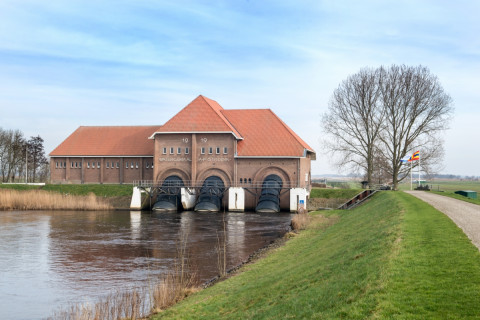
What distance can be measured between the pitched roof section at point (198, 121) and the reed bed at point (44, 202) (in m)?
11.4

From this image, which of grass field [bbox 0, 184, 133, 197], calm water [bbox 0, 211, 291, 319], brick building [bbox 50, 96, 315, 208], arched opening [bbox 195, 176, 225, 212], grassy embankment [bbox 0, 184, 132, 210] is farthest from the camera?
grass field [bbox 0, 184, 133, 197]

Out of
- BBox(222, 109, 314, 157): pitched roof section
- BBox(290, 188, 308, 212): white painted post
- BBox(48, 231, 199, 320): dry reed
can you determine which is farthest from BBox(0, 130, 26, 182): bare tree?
BBox(48, 231, 199, 320): dry reed

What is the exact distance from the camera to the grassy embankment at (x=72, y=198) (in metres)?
51.8

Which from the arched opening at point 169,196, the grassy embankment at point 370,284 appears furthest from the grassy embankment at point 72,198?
the grassy embankment at point 370,284

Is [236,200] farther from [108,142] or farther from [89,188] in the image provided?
[108,142]

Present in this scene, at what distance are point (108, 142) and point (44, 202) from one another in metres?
15.8

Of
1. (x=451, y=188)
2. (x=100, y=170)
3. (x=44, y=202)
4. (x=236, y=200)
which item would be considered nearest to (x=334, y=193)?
(x=236, y=200)

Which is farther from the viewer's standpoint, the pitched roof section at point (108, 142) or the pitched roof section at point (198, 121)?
the pitched roof section at point (108, 142)

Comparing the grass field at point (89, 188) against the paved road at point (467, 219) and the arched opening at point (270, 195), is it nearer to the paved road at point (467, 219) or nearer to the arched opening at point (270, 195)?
the arched opening at point (270, 195)

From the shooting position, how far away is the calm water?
18234mm

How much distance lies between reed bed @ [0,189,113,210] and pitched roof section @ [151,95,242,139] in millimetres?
11366

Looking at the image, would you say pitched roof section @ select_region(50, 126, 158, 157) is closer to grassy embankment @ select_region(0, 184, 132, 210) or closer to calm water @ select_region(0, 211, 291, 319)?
grassy embankment @ select_region(0, 184, 132, 210)

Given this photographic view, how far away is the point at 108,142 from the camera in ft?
216

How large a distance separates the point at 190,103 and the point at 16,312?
1704 inches
